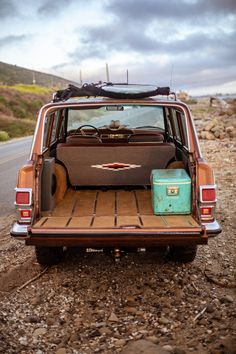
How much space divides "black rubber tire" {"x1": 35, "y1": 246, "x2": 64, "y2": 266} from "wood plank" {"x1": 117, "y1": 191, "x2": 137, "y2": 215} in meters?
0.88

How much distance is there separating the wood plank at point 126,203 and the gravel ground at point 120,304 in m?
0.65

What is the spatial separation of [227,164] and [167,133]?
6.28m

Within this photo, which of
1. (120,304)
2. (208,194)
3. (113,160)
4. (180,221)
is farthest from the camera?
(113,160)

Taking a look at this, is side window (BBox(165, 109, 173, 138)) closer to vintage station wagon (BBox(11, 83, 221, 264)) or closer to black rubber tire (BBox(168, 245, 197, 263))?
vintage station wagon (BBox(11, 83, 221, 264))

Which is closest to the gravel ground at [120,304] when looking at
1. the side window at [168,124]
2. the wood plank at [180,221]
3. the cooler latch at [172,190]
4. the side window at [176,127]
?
the wood plank at [180,221]

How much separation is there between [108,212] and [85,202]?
576 millimetres

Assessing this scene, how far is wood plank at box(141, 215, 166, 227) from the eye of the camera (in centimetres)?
436

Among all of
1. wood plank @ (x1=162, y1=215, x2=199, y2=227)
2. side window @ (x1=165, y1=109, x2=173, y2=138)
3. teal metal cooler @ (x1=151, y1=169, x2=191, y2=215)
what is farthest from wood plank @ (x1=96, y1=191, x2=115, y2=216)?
side window @ (x1=165, y1=109, x2=173, y2=138)

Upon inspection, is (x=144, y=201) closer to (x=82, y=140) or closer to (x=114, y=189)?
(x=114, y=189)

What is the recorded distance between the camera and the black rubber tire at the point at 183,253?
4883 mm

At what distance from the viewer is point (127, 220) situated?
4625 millimetres

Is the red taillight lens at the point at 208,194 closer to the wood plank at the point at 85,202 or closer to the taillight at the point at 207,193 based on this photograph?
the taillight at the point at 207,193

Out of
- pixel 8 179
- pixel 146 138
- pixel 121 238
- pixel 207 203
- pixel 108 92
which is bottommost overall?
pixel 8 179

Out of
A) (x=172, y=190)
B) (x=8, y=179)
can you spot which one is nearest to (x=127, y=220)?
(x=172, y=190)
